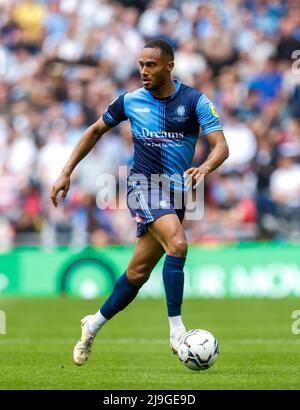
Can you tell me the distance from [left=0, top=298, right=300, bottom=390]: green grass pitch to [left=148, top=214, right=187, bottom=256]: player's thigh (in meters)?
0.97

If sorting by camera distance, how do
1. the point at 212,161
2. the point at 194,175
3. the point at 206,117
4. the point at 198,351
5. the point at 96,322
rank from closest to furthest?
the point at 194,175
the point at 198,351
the point at 212,161
the point at 206,117
the point at 96,322

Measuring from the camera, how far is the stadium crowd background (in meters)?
17.6

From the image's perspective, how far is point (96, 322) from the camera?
8.45 meters

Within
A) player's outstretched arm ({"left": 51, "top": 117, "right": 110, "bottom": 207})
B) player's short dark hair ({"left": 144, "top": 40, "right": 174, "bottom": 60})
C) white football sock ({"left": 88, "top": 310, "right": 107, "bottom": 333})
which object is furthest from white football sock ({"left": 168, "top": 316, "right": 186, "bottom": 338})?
player's short dark hair ({"left": 144, "top": 40, "right": 174, "bottom": 60})

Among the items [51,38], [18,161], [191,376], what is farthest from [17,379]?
[51,38]

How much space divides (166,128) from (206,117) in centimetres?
39

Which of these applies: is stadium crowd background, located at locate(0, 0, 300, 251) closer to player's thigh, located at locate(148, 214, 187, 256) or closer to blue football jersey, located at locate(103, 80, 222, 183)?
blue football jersey, located at locate(103, 80, 222, 183)

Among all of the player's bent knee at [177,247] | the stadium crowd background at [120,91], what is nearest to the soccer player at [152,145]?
the player's bent knee at [177,247]

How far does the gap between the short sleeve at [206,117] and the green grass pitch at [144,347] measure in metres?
1.95

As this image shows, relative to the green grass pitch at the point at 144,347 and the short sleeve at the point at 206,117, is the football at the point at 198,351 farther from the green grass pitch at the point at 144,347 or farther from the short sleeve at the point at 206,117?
the short sleeve at the point at 206,117

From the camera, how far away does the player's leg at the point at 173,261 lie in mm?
7824

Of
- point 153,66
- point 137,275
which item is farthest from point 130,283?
point 153,66

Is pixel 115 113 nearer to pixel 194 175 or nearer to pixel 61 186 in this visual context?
pixel 61 186
